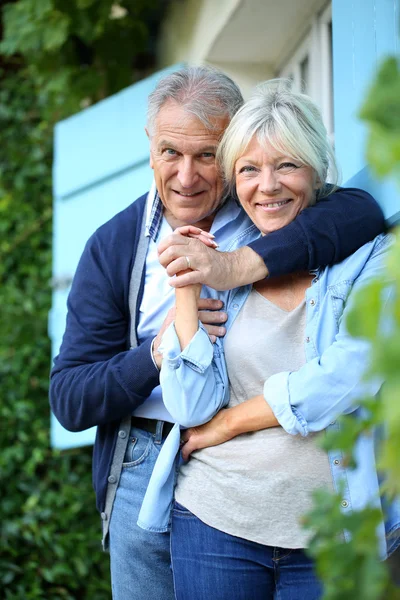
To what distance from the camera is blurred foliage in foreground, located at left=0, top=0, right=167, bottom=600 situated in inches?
150

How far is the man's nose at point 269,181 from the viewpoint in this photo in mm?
1676

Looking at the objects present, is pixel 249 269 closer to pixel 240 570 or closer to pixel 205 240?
pixel 205 240

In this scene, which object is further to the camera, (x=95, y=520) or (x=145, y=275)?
(x=95, y=520)

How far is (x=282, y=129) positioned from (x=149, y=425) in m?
0.74

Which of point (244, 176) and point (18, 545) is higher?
point (244, 176)

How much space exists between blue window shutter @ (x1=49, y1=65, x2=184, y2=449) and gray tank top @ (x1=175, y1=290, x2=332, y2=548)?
1.68m

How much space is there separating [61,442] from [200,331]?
2004mm

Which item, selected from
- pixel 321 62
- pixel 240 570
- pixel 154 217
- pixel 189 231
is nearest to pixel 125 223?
pixel 154 217

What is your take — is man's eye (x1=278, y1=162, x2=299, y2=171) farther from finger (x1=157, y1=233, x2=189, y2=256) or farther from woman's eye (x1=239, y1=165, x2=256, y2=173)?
finger (x1=157, y1=233, x2=189, y2=256)

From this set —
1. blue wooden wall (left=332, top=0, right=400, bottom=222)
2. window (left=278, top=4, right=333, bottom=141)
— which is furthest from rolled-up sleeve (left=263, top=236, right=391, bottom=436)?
window (left=278, top=4, right=333, bottom=141)

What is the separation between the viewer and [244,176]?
1734mm

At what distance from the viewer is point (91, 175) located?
3.57 meters

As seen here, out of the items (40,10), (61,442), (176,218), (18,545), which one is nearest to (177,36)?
(40,10)

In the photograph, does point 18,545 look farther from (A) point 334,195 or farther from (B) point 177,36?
(A) point 334,195
